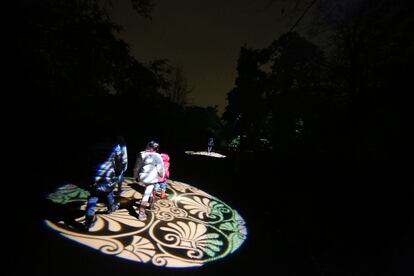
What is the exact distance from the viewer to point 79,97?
5301mm

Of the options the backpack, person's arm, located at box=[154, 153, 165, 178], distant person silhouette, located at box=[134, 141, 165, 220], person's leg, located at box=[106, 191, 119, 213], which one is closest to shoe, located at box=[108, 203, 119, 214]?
person's leg, located at box=[106, 191, 119, 213]

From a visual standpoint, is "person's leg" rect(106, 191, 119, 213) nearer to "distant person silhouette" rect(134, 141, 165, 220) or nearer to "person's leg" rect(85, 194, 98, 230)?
"person's leg" rect(85, 194, 98, 230)

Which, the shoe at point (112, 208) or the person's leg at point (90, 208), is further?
the shoe at point (112, 208)

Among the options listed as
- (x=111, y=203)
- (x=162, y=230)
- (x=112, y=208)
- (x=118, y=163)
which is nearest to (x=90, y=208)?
(x=111, y=203)

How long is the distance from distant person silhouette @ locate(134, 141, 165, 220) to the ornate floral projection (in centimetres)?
50

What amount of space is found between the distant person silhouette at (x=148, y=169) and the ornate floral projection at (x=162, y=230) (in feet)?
1.63

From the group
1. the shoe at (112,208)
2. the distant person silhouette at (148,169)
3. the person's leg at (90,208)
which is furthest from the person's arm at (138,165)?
the person's leg at (90,208)

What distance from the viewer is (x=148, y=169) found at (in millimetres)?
3967

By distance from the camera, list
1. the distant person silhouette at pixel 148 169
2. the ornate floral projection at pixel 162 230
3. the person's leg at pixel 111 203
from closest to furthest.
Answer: the ornate floral projection at pixel 162 230
the person's leg at pixel 111 203
the distant person silhouette at pixel 148 169

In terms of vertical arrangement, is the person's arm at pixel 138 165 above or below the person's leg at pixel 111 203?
above

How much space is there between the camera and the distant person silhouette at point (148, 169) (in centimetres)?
397

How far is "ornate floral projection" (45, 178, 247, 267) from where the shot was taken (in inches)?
124

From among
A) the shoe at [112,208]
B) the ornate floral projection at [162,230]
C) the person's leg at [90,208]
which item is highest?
the person's leg at [90,208]

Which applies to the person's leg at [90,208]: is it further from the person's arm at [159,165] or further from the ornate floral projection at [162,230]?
the person's arm at [159,165]
